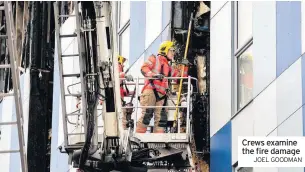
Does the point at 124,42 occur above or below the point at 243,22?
below

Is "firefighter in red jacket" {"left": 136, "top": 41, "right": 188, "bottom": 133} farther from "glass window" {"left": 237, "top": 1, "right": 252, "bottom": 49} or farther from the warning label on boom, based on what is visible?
the warning label on boom

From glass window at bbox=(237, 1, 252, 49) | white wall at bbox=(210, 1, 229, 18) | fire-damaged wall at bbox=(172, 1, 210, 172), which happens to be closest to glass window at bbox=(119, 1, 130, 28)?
fire-damaged wall at bbox=(172, 1, 210, 172)

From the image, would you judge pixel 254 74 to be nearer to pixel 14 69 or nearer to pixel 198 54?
pixel 198 54

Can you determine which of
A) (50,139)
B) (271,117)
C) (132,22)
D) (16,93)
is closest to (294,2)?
(271,117)

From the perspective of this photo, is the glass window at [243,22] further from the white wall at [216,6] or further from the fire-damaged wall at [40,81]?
the fire-damaged wall at [40,81]

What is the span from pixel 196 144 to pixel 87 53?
340 cm

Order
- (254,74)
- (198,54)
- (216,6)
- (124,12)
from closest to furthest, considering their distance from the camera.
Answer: (254,74), (216,6), (198,54), (124,12)

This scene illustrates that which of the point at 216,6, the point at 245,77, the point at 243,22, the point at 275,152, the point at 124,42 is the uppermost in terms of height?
the point at 216,6

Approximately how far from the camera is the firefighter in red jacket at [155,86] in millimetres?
15330

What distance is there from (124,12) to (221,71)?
4687mm

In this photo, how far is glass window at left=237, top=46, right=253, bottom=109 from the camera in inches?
579

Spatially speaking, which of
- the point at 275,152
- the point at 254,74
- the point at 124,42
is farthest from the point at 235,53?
the point at 124,42

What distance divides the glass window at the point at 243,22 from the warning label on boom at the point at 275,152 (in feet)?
6.81

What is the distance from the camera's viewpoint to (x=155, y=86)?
1536 cm
